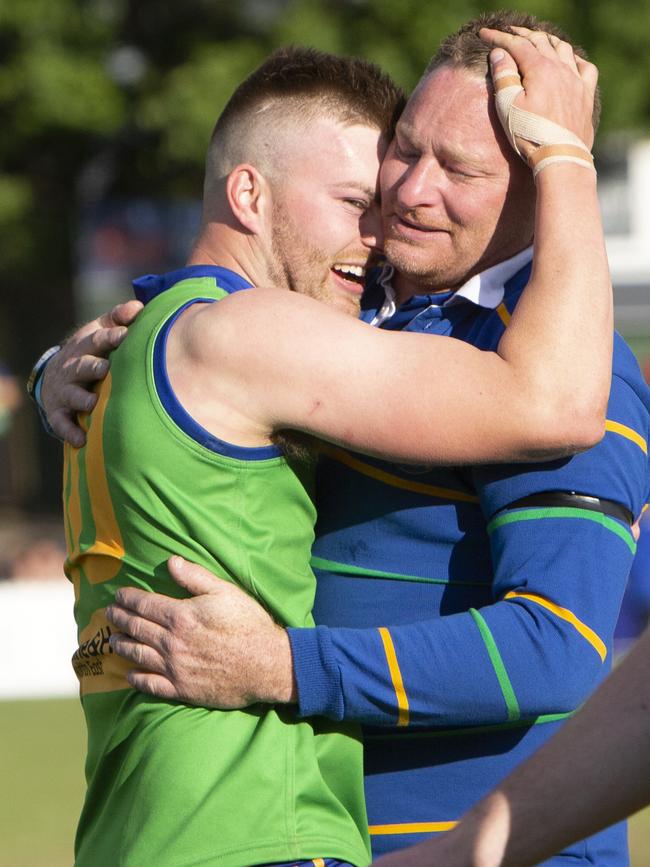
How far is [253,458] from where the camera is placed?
8.55 feet

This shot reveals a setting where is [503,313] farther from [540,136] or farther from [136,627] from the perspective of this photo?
[136,627]

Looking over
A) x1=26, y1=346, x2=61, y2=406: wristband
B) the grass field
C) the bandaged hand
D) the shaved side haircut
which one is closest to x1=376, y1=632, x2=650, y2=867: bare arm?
the bandaged hand

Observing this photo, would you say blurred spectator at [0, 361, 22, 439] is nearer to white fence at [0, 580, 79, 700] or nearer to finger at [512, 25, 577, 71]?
white fence at [0, 580, 79, 700]

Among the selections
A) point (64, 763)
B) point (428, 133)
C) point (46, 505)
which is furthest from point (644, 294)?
point (428, 133)

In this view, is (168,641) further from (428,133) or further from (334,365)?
(428,133)

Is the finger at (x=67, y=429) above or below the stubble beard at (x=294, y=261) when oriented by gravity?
below

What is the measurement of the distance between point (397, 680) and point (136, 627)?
50cm

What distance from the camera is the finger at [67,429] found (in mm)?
2875

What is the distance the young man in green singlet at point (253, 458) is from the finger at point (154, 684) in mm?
35

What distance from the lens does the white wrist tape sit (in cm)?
273

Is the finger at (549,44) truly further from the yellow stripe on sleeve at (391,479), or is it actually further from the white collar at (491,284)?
the yellow stripe on sleeve at (391,479)

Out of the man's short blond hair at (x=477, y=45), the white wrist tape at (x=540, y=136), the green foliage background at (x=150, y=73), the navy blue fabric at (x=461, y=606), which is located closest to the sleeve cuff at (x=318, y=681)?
the navy blue fabric at (x=461, y=606)

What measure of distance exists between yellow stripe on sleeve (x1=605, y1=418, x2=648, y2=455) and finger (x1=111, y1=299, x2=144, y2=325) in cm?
106

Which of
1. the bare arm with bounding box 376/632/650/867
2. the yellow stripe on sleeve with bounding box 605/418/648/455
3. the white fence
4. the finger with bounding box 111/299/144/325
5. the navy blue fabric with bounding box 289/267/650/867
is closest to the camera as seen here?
the bare arm with bounding box 376/632/650/867
